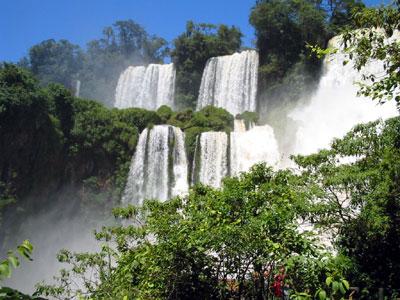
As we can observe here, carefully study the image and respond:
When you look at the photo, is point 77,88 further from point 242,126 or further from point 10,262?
point 10,262

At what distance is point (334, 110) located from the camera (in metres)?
24.5

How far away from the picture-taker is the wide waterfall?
3519 cm

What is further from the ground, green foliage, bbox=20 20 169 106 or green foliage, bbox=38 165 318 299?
green foliage, bbox=20 20 169 106

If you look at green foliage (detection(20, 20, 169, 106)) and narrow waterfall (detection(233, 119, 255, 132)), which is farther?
green foliage (detection(20, 20, 169, 106))

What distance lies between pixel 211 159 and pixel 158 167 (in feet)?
9.52

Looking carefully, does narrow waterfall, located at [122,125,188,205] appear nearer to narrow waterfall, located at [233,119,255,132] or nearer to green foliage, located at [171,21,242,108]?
narrow waterfall, located at [233,119,255,132]

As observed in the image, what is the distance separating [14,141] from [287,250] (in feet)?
67.4

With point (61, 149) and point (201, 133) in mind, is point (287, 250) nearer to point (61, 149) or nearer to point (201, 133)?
point (201, 133)

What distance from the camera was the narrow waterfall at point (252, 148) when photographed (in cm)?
2248

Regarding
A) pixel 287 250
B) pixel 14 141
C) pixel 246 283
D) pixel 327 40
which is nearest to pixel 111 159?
pixel 14 141

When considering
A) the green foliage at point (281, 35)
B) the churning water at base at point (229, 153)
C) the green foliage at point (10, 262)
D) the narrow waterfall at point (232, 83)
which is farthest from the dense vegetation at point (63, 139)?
the green foliage at point (10, 262)

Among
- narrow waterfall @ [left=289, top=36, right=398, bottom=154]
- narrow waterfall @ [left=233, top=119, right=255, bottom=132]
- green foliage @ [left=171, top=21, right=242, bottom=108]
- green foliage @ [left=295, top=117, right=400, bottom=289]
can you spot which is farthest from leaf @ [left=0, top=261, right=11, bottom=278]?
green foliage @ [left=171, top=21, right=242, bottom=108]

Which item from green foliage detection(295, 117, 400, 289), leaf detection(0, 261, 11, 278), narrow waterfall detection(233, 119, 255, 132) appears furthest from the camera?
narrow waterfall detection(233, 119, 255, 132)

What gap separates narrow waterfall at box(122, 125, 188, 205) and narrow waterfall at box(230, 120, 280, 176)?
2.84 meters
